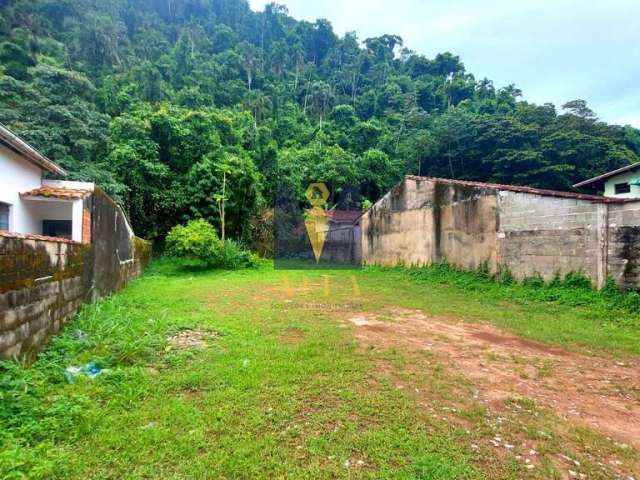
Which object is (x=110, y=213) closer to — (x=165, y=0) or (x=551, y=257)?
(x=551, y=257)

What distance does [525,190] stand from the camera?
740 centimetres

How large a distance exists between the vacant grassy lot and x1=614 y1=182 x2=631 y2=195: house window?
14112 millimetres

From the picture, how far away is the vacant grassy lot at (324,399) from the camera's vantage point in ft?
6.01

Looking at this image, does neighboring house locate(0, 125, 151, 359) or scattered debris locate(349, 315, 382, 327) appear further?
scattered debris locate(349, 315, 382, 327)

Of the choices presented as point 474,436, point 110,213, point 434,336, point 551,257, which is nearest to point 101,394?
point 474,436

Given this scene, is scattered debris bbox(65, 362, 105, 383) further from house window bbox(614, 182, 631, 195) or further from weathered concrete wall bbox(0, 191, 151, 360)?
house window bbox(614, 182, 631, 195)

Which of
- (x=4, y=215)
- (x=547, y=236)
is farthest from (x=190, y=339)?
(x=547, y=236)

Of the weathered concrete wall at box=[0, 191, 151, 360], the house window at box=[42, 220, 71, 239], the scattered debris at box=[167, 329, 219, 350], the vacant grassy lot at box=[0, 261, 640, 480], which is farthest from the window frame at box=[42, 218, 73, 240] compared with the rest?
the scattered debris at box=[167, 329, 219, 350]

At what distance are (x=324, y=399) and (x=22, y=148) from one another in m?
6.65

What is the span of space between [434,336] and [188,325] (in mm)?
3269

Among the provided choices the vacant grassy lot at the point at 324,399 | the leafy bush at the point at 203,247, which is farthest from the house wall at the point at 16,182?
the leafy bush at the point at 203,247

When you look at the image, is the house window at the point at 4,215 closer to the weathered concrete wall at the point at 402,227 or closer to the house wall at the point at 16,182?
the house wall at the point at 16,182

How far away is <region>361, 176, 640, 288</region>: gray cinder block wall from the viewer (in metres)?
5.82

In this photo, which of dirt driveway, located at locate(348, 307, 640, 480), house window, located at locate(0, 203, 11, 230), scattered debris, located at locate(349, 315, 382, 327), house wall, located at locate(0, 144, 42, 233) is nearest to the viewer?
dirt driveway, located at locate(348, 307, 640, 480)
